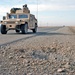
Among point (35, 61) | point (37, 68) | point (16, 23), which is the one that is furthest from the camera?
point (16, 23)

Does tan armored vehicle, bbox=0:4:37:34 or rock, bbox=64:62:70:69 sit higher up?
tan armored vehicle, bbox=0:4:37:34

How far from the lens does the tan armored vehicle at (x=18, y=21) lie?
88.0 feet

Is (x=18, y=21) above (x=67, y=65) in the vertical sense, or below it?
above

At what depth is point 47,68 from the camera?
7.46m

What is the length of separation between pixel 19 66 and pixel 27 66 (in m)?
0.23

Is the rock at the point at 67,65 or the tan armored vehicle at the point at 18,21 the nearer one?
the rock at the point at 67,65

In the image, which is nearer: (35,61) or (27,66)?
(27,66)

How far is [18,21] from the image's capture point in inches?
1050

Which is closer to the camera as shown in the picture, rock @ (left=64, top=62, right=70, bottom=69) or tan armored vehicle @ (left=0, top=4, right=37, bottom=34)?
rock @ (left=64, top=62, right=70, bottom=69)

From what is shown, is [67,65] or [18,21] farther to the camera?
[18,21]

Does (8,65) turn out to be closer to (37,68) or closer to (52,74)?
(37,68)

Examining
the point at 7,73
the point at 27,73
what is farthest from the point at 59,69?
the point at 7,73

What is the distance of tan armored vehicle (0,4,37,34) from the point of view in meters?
26.8

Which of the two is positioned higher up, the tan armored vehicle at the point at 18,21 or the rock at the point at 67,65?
the tan armored vehicle at the point at 18,21
